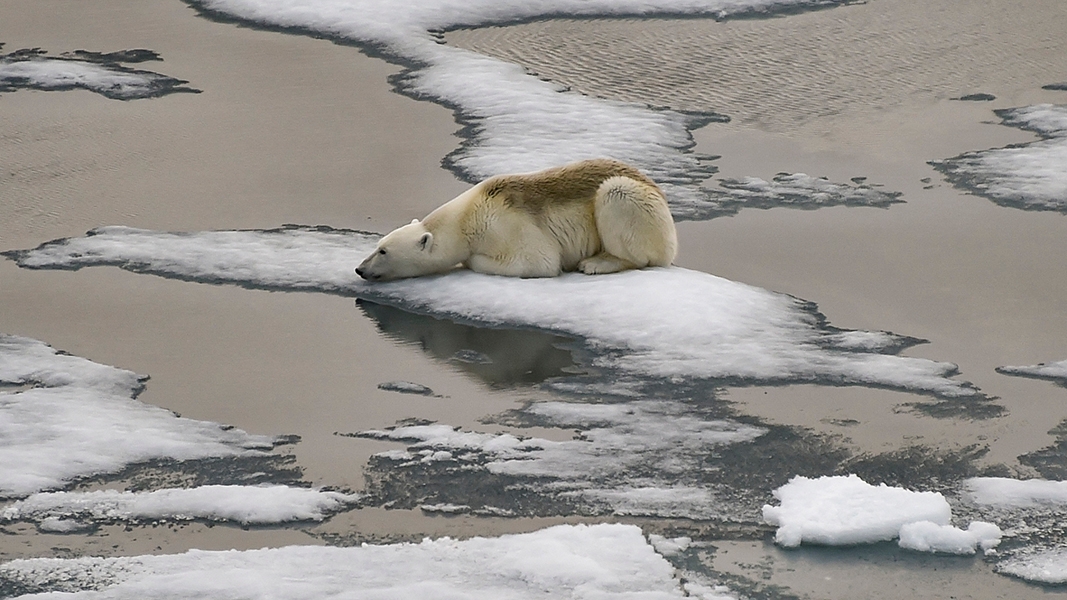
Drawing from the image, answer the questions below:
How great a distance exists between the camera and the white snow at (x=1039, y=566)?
490 centimetres

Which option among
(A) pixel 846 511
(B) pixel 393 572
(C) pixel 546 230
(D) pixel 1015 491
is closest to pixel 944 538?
(A) pixel 846 511

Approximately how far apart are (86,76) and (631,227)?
7068mm

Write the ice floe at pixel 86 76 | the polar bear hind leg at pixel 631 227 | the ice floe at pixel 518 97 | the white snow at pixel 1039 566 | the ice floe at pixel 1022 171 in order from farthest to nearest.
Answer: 1. the ice floe at pixel 86 76
2. the ice floe at pixel 518 97
3. the ice floe at pixel 1022 171
4. the polar bear hind leg at pixel 631 227
5. the white snow at pixel 1039 566

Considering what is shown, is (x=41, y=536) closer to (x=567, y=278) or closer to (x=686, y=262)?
(x=567, y=278)

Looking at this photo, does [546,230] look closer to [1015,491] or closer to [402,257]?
[402,257]

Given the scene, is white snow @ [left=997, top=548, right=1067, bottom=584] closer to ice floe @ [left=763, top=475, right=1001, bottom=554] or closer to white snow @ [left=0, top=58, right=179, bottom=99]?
ice floe @ [left=763, top=475, right=1001, bottom=554]

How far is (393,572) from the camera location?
16.2 ft

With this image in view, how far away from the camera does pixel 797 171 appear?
10258 millimetres

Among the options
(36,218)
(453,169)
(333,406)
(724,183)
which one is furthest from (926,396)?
(36,218)

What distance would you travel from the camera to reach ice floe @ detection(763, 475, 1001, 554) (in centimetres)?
512

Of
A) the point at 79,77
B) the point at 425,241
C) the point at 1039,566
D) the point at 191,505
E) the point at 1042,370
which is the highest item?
the point at 79,77

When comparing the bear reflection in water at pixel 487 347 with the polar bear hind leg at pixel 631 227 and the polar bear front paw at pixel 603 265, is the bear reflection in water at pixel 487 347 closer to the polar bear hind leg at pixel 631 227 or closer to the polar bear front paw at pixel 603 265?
the polar bear front paw at pixel 603 265

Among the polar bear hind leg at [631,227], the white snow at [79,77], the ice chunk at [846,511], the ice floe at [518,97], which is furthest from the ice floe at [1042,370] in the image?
the white snow at [79,77]

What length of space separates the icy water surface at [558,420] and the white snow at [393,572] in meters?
0.01
